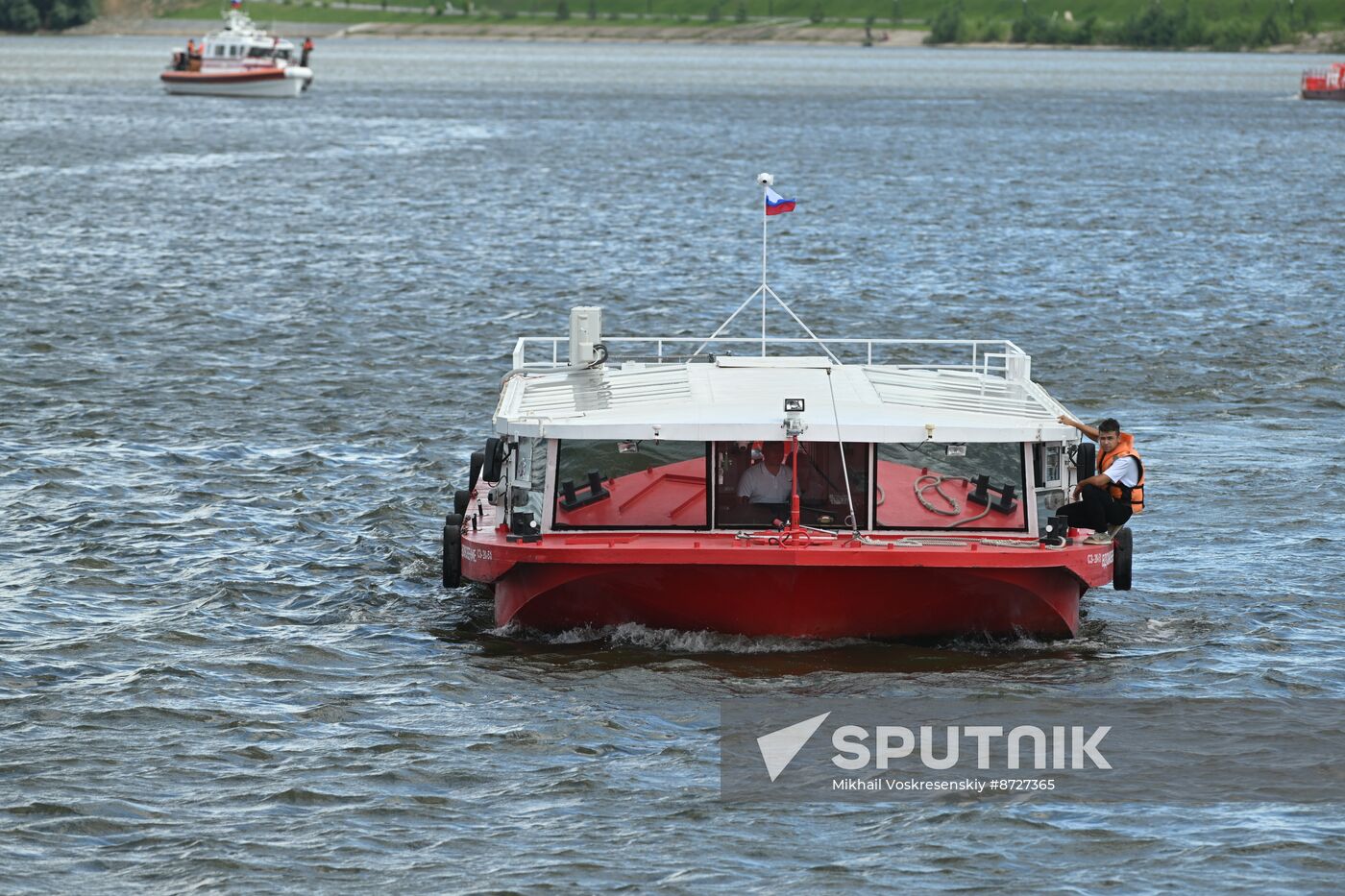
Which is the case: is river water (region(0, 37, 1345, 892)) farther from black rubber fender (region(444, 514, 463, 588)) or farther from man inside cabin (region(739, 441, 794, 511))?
man inside cabin (region(739, 441, 794, 511))

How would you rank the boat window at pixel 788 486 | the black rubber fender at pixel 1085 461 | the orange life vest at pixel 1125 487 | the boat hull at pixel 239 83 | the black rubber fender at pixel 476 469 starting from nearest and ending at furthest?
the boat window at pixel 788 486
the orange life vest at pixel 1125 487
the black rubber fender at pixel 1085 461
the black rubber fender at pixel 476 469
the boat hull at pixel 239 83

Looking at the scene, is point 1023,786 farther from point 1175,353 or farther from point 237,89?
point 237,89

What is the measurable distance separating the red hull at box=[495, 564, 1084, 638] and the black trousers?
2.74ft

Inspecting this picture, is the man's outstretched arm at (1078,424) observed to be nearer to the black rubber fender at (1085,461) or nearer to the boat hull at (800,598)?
the black rubber fender at (1085,461)

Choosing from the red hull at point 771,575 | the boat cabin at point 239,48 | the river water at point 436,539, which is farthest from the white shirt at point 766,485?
the boat cabin at point 239,48

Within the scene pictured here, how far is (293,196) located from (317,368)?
3674 centimetres

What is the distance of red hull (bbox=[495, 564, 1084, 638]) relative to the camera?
1850 cm

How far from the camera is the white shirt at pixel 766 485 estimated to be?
1895 centimetres

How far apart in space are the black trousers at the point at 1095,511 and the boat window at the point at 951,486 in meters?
0.86

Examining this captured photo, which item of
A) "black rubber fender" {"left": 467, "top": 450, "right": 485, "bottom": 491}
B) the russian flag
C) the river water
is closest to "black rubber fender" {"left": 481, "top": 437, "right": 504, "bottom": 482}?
the river water

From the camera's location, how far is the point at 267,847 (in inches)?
587

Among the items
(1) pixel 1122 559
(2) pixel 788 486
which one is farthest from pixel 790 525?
(1) pixel 1122 559

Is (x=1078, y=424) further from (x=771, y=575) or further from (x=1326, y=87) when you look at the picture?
(x=1326, y=87)

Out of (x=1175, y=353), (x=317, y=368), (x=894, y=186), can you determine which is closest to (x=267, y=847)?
(x=317, y=368)
